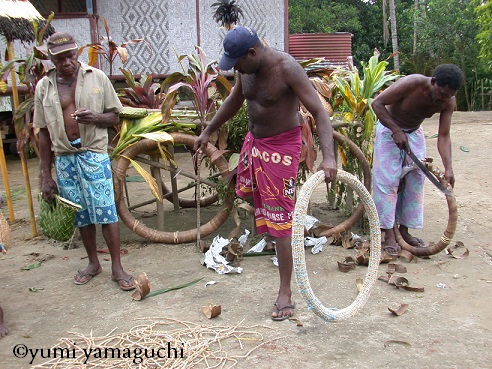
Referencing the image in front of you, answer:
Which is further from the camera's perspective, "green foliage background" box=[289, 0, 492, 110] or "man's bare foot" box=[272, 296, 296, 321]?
"green foliage background" box=[289, 0, 492, 110]

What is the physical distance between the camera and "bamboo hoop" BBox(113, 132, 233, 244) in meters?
4.48

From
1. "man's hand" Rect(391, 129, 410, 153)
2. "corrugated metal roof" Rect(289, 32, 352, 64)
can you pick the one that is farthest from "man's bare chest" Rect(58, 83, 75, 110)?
"corrugated metal roof" Rect(289, 32, 352, 64)

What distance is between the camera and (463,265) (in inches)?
159

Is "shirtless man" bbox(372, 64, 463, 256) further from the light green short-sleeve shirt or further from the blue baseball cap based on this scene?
the light green short-sleeve shirt

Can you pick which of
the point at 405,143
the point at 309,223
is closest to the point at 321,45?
the point at 309,223

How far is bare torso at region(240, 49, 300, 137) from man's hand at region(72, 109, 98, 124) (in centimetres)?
107

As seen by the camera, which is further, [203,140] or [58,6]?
[58,6]

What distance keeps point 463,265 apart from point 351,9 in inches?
641

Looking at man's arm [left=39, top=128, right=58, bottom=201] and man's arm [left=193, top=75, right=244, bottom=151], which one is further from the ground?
man's arm [left=193, top=75, right=244, bottom=151]

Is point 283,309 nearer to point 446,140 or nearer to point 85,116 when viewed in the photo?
point 85,116

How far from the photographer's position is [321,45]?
1089cm

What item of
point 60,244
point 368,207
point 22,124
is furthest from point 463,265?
point 22,124

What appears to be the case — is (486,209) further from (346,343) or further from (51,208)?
(51,208)

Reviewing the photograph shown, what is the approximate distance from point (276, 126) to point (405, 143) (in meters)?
1.41
